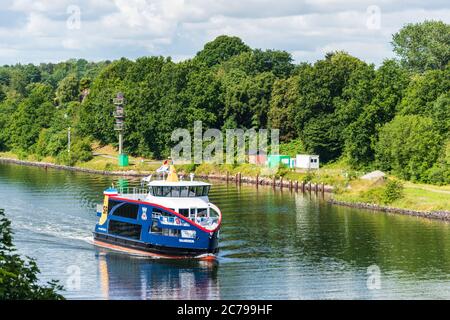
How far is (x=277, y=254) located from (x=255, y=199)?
40.3 m

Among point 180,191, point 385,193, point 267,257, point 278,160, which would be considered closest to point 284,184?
point 278,160

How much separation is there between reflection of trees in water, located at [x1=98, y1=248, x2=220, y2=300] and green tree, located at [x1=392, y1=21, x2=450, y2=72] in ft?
361

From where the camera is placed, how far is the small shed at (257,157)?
147 m

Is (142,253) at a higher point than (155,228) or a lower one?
lower

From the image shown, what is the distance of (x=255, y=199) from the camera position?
112 meters

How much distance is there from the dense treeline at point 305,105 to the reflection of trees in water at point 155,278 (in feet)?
166

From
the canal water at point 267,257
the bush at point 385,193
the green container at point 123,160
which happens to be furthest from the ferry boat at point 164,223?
the green container at point 123,160

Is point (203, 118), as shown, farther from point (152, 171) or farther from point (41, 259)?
point (41, 259)

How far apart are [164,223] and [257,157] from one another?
79.0 metres

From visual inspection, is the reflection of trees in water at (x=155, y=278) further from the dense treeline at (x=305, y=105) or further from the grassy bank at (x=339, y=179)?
the dense treeline at (x=305, y=105)

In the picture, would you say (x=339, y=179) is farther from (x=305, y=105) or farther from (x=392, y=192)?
(x=305, y=105)

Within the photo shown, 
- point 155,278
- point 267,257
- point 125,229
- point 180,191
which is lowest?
point 155,278

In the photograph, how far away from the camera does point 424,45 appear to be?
17250 centimetres

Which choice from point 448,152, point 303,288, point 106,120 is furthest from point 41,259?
point 106,120
